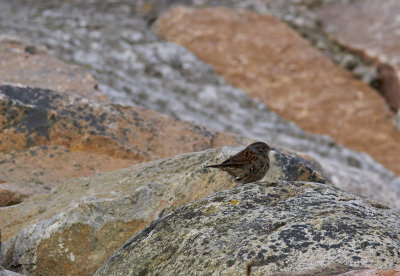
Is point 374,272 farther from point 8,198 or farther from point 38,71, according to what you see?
point 38,71

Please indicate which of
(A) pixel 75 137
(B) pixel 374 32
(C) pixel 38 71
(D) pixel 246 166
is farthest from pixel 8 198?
(B) pixel 374 32

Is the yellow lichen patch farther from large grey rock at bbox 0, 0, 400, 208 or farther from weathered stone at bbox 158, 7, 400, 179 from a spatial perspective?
weathered stone at bbox 158, 7, 400, 179

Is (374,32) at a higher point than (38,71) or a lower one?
higher

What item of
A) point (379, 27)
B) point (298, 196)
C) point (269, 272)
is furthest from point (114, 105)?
point (379, 27)

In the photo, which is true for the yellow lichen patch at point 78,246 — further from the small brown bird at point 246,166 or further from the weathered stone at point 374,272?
the weathered stone at point 374,272

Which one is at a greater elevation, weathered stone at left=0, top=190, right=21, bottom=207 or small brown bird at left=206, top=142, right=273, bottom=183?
small brown bird at left=206, top=142, right=273, bottom=183

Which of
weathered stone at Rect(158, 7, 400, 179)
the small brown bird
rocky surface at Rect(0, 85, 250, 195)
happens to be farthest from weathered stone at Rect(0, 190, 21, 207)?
weathered stone at Rect(158, 7, 400, 179)

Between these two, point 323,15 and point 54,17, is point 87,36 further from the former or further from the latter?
point 323,15
